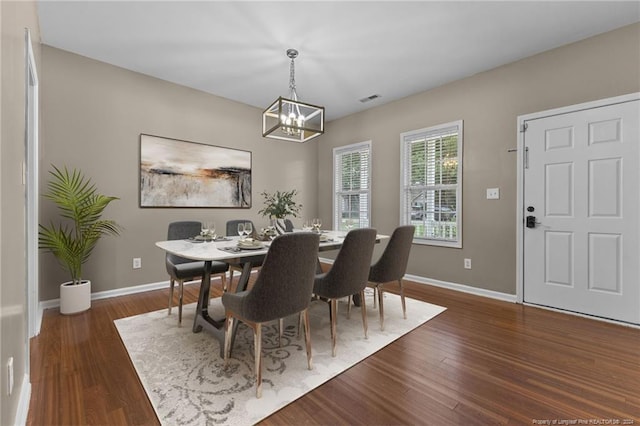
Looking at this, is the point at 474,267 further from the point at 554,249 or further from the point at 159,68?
the point at 159,68

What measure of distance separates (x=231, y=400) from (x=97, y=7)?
3.21 m

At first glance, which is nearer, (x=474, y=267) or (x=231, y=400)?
(x=231, y=400)

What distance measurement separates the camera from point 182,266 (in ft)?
8.82

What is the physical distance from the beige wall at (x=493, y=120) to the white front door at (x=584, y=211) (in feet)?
0.62

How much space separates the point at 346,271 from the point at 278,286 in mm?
673

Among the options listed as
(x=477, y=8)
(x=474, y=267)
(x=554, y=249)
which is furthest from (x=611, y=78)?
(x=474, y=267)

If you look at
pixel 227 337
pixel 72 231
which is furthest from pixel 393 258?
pixel 72 231

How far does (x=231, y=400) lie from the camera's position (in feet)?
5.20

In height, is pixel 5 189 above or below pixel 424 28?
below

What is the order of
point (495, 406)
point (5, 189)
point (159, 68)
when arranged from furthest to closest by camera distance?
1. point (159, 68)
2. point (495, 406)
3. point (5, 189)

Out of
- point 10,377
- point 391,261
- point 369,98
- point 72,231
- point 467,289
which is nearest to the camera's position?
point 10,377

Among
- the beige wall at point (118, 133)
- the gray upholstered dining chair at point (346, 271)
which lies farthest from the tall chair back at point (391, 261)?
the beige wall at point (118, 133)

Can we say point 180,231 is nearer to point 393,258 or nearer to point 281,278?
point 281,278

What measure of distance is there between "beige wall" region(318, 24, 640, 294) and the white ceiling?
181 millimetres
